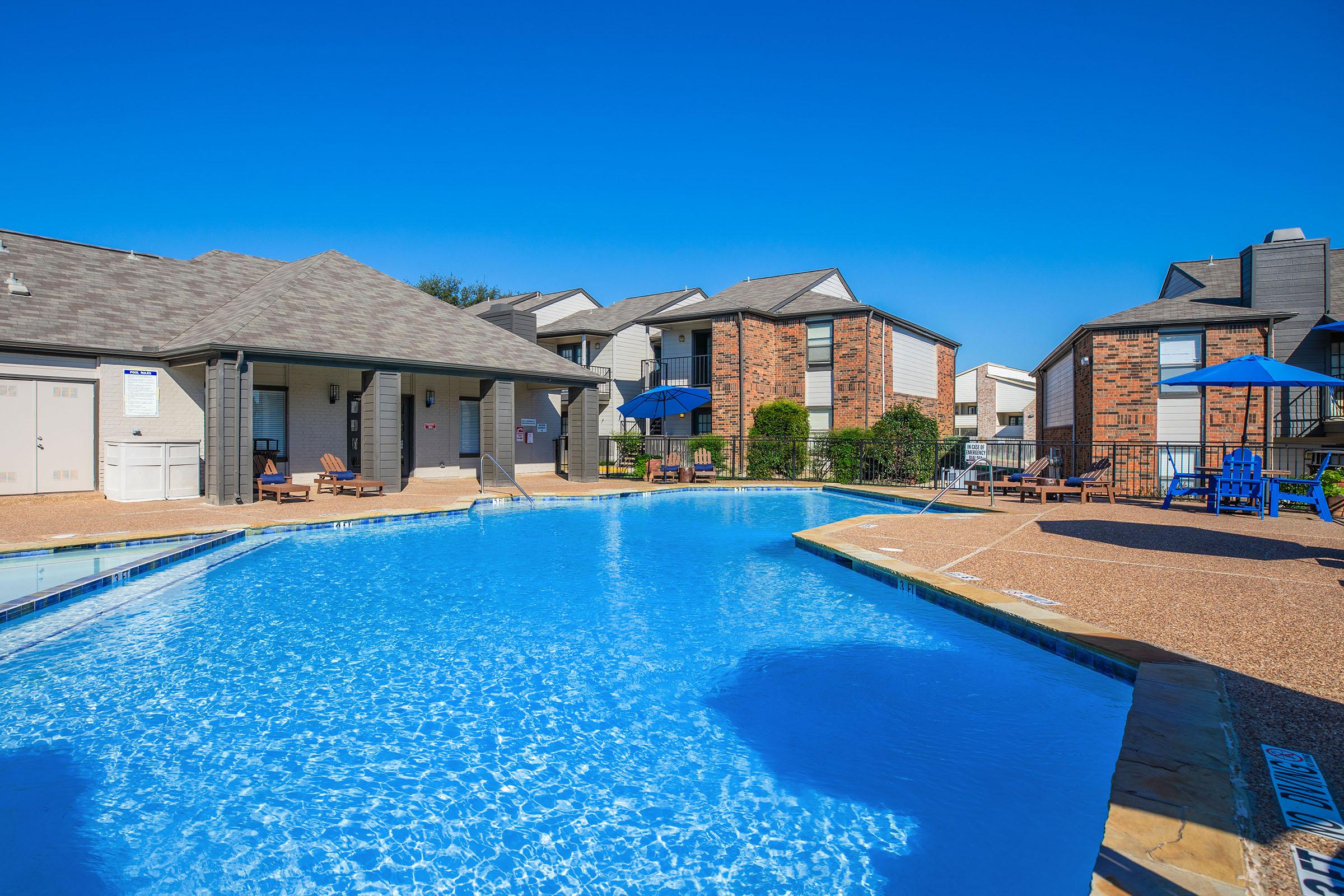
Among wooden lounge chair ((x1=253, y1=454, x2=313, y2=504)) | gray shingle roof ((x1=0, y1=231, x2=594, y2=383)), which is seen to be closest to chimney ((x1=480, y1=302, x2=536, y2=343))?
gray shingle roof ((x1=0, y1=231, x2=594, y2=383))

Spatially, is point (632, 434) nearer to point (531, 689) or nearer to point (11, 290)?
point (11, 290)

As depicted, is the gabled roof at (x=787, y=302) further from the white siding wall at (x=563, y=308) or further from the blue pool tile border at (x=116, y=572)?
the blue pool tile border at (x=116, y=572)

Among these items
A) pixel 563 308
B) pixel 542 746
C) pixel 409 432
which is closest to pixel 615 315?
pixel 563 308

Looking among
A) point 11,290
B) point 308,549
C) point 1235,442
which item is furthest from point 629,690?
point 1235,442

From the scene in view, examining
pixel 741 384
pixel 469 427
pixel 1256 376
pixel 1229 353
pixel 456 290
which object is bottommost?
pixel 469 427

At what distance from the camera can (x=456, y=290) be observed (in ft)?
186

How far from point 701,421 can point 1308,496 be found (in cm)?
1753

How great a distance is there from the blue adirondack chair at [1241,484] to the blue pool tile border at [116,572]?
52.5 ft

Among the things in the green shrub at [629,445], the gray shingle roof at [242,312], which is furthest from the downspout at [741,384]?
the gray shingle roof at [242,312]

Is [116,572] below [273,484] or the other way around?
below

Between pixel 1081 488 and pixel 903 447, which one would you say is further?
pixel 903 447

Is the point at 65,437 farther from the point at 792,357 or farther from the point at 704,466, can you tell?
the point at 792,357

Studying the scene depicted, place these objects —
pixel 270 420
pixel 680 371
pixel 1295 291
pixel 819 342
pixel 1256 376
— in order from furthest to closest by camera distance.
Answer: pixel 680 371, pixel 819 342, pixel 1295 291, pixel 270 420, pixel 1256 376

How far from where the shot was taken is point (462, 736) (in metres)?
4.48
